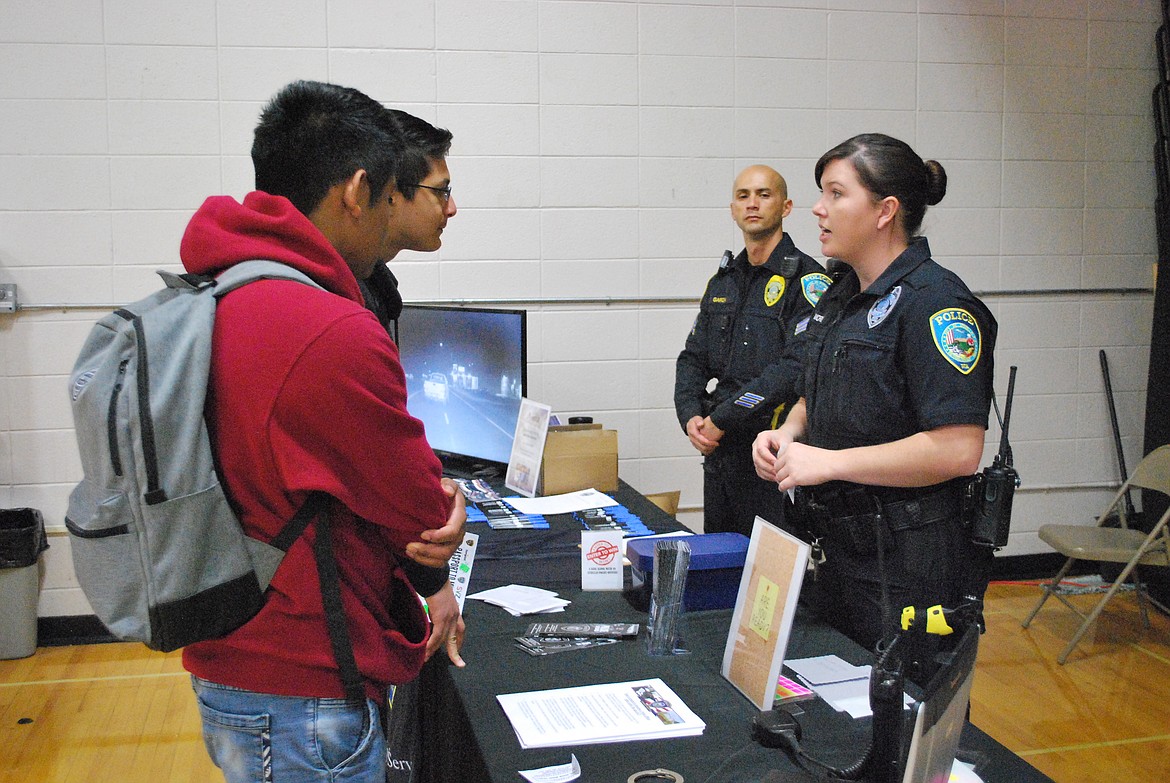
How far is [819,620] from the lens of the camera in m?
1.94

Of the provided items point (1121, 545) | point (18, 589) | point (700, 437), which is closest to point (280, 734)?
point (700, 437)

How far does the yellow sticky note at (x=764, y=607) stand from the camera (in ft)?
5.07

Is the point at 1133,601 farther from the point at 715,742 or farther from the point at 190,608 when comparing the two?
the point at 190,608

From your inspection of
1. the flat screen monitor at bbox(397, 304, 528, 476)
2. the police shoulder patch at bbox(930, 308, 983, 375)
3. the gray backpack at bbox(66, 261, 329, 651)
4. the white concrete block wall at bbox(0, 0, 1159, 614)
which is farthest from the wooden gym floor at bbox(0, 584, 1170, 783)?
the gray backpack at bbox(66, 261, 329, 651)

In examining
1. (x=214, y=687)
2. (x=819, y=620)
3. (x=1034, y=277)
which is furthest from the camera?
(x=1034, y=277)

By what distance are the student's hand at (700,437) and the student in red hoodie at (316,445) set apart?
6.57 feet

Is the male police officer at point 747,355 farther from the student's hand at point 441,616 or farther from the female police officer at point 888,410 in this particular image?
the student's hand at point 441,616

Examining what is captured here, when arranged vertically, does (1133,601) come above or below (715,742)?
below

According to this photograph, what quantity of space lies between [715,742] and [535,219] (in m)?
3.09

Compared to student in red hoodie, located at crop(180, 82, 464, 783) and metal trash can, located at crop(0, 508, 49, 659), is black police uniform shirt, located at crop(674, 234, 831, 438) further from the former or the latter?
metal trash can, located at crop(0, 508, 49, 659)

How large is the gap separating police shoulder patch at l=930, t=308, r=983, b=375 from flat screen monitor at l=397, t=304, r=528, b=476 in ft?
5.77

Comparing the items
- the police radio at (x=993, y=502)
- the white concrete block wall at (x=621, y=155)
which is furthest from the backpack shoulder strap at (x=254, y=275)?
the white concrete block wall at (x=621, y=155)

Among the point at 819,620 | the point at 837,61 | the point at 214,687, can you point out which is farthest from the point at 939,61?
the point at 214,687

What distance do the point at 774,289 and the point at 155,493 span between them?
2541 mm
